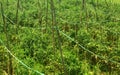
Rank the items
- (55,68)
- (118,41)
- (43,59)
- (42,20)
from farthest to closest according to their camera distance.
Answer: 1. (42,20)
2. (118,41)
3. (43,59)
4. (55,68)

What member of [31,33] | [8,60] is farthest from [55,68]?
[31,33]

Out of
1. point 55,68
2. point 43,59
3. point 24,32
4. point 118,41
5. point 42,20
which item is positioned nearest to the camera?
point 55,68

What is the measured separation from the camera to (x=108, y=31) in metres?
8.53

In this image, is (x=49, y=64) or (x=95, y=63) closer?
(x=49, y=64)

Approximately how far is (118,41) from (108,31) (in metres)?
1.00

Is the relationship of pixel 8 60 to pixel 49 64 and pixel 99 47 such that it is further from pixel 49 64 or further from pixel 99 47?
pixel 99 47

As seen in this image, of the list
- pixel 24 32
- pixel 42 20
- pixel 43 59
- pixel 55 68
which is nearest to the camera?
pixel 55 68

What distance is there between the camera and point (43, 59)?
6.63 meters

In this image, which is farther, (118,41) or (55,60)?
(118,41)

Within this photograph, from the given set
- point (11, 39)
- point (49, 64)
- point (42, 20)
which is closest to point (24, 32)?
point (11, 39)

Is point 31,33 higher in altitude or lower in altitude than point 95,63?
higher

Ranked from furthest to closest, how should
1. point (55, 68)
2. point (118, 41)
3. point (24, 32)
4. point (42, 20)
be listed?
point (42, 20)
point (24, 32)
point (118, 41)
point (55, 68)

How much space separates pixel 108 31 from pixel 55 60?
2766 mm

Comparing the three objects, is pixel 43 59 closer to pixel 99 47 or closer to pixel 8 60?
pixel 8 60
